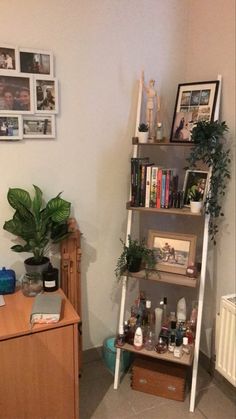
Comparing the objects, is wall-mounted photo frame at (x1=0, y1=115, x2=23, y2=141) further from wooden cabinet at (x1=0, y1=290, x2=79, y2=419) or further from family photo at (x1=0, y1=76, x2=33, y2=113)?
wooden cabinet at (x1=0, y1=290, x2=79, y2=419)

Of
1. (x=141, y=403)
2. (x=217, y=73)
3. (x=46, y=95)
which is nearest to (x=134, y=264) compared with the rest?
(x=141, y=403)

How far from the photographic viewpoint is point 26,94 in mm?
1787

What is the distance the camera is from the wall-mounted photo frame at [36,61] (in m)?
1.75

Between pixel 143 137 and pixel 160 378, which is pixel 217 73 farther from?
pixel 160 378

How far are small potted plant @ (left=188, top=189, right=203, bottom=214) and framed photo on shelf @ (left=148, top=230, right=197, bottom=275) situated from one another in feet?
0.66

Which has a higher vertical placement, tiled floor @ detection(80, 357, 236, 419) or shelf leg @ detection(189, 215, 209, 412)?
shelf leg @ detection(189, 215, 209, 412)

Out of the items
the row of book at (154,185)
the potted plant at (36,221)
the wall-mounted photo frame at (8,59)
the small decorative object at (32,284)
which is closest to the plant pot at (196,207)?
the row of book at (154,185)

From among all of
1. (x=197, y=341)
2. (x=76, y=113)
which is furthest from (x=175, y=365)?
(x=76, y=113)

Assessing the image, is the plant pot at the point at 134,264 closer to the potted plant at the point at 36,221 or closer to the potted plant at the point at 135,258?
the potted plant at the point at 135,258

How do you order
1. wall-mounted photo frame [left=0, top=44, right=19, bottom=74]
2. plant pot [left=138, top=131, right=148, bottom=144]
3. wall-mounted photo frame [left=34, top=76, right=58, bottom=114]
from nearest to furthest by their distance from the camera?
wall-mounted photo frame [left=0, top=44, right=19, bottom=74] < wall-mounted photo frame [left=34, top=76, right=58, bottom=114] < plant pot [left=138, top=131, right=148, bottom=144]

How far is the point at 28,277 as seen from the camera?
1798mm

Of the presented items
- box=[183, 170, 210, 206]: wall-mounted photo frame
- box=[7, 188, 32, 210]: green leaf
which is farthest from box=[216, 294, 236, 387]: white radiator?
box=[7, 188, 32, 210]: green leaf

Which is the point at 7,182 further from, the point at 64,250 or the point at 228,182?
the point at 228,182

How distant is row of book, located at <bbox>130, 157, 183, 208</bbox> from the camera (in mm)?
1876
